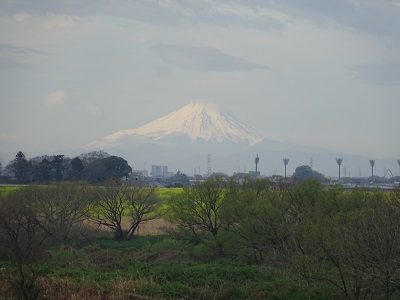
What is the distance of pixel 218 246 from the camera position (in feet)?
110

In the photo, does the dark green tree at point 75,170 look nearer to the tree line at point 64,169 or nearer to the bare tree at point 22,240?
the tree line at point 64,169

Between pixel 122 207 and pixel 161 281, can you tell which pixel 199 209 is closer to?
pixel 122 207

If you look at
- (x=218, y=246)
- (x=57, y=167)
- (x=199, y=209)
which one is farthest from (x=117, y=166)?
(x=218, y=246)

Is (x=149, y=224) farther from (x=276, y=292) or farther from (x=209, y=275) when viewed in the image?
(x=276, y=292)

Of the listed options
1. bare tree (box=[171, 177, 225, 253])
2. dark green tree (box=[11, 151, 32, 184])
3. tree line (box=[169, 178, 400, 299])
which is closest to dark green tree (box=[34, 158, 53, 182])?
dark green tree (box=[11, 151, 32, 184])

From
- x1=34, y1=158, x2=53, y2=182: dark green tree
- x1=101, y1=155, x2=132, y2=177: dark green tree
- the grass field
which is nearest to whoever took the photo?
the grass field

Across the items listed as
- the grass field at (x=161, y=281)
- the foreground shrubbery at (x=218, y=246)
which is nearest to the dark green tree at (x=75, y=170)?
the foreground shrubbery at (x=218, y=246)

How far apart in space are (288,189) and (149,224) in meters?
16.6

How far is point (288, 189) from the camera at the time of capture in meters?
33.0

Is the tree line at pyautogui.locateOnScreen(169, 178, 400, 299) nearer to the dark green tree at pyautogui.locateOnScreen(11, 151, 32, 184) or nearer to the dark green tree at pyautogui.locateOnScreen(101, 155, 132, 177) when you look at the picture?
the dark green tree at pyautogui.locateOnScreen(101, 155, 132, 177)

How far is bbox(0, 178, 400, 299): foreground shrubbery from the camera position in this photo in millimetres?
19406

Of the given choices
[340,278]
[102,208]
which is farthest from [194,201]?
[340,278]

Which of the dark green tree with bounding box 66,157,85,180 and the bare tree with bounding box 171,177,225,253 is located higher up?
the dark green tree with bounding box 66,157,85,180

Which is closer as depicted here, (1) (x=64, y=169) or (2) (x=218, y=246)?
(2) (x=218, y=246)
